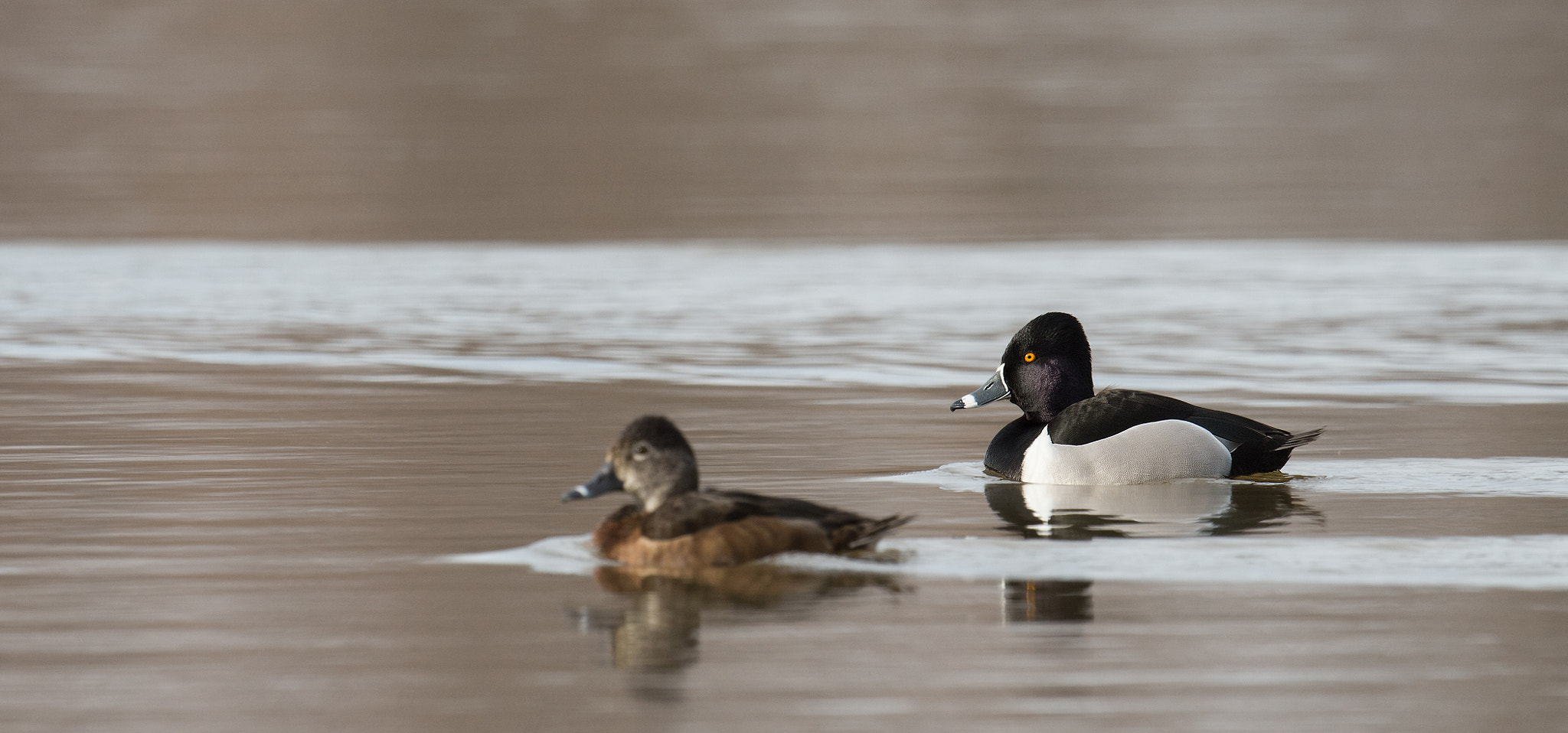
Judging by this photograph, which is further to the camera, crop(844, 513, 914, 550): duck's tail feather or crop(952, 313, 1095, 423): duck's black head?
crop(952, 313, 1095, 423): duck's black head

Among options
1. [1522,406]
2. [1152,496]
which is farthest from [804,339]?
[1152,496]

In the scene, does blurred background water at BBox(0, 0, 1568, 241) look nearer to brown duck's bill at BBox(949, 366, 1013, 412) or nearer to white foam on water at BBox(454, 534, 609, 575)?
brown duck's bill at BBox(949, 366, 1013, 412)

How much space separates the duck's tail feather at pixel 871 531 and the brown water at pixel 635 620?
0.17 metres

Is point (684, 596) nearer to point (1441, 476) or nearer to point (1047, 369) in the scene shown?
point (1047, 369)

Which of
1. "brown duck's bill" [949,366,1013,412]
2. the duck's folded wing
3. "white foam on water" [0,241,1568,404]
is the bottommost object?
the duck's folded wing

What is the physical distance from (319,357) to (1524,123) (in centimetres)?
2864

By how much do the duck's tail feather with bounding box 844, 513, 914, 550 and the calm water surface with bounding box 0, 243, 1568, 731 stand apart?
139 mm

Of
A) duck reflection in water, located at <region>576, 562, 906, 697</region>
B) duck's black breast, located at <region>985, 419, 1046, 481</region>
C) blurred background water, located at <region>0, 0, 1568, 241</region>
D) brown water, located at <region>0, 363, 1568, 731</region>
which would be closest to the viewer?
brown water, located at <region>0, 363, 1568, 731</region>

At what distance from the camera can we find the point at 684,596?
918 cm

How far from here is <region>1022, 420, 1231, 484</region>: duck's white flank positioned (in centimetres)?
1204

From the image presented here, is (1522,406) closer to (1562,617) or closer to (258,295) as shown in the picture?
(1562,617)

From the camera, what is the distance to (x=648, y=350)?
59.2 feet

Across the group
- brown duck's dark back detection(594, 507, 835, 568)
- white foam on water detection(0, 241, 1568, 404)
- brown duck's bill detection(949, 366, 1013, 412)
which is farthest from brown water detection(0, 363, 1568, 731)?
white foam on water detection(0, 241, 1568, 404)

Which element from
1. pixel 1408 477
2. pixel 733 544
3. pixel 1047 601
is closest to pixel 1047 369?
pixel 1408 477
